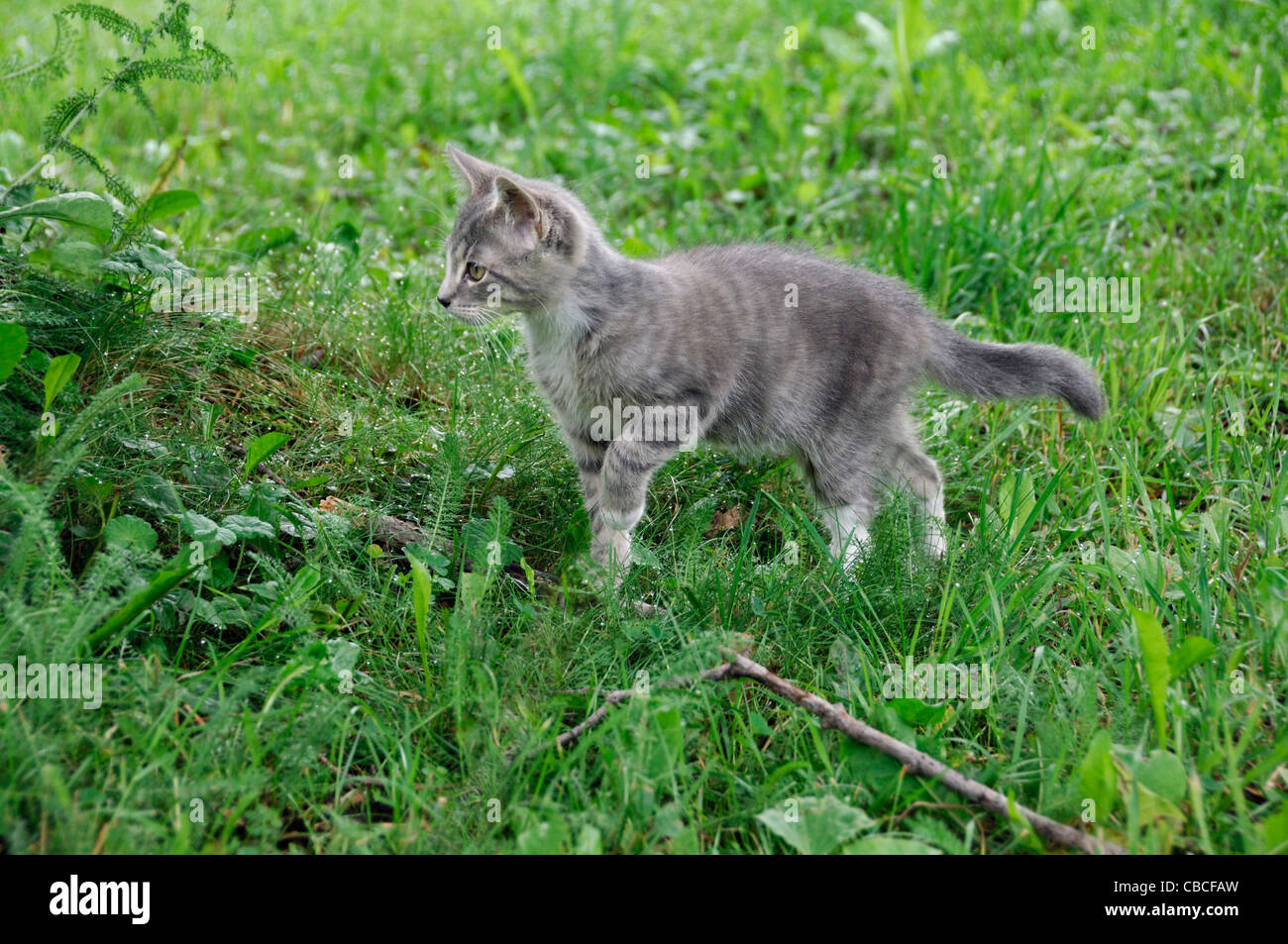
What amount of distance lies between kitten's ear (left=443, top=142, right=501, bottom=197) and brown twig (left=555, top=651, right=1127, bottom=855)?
5.47 ft

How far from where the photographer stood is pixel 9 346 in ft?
8.46

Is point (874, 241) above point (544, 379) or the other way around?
above

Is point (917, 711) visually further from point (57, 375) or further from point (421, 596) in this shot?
point (57, 375)

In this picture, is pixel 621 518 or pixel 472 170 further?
pixel 472 170

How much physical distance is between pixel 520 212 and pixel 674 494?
100 cm

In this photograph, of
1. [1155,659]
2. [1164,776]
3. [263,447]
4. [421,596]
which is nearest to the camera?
[1164,776]

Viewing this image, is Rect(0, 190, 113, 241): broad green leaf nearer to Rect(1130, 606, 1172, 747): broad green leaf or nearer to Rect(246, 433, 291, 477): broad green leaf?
Rect(246, 433, 291, 477): broad green leaf

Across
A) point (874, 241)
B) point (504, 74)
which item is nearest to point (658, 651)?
point (874, 241)

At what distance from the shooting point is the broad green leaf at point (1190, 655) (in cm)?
239

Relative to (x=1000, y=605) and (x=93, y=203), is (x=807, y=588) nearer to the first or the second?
Answer: (x=1000, y=605)

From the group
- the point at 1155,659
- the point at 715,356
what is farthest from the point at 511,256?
the point at 1155,659

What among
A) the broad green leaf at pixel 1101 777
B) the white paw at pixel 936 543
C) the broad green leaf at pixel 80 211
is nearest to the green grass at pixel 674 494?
the broad green leaf at pixel 1101 777

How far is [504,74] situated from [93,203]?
3656 millimetres

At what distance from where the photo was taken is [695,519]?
312cm
